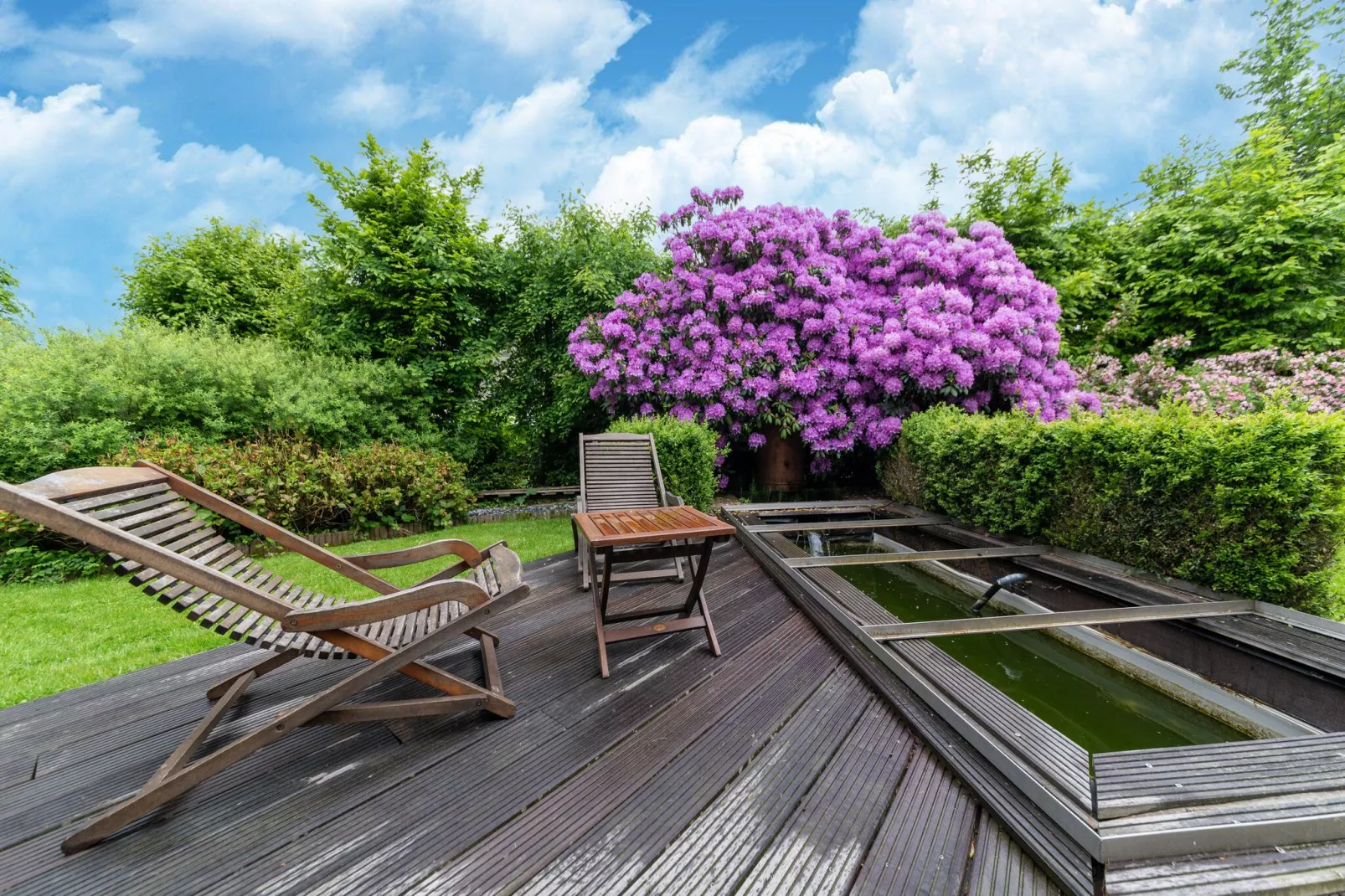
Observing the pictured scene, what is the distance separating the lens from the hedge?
165 inches

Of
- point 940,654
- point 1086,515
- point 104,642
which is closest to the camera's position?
point 940,654

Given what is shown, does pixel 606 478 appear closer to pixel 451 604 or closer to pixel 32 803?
pixel 451 604

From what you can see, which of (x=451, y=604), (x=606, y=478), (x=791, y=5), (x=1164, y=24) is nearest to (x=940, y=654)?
(x=451, y=604)

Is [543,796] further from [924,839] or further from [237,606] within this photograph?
[237,606]

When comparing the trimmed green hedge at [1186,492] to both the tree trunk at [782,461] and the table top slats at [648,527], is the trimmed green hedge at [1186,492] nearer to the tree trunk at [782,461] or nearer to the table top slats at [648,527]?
the table top slats at [648,527]

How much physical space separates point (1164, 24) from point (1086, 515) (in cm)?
1300

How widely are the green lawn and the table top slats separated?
82.6 inches

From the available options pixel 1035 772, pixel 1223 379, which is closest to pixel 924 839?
pixel 1035 772

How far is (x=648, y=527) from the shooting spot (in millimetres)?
2539

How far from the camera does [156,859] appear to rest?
136 centimetres

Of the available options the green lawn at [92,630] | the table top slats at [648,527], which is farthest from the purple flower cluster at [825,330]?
the table top slats at [648,527]

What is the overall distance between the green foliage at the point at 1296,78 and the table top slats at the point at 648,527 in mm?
13420

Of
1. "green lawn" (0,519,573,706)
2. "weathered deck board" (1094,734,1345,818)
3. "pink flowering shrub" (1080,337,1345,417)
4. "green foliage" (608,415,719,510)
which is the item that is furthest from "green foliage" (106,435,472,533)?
"pink flowering shrub" (1080,337,1345,417)

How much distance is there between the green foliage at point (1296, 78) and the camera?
345 inches
